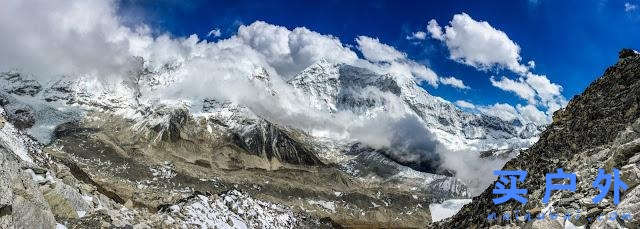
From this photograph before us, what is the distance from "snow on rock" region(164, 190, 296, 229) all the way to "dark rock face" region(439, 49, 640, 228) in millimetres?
21797

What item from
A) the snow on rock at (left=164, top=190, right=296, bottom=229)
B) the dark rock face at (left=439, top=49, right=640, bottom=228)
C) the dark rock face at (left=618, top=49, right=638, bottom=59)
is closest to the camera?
the dark rock face at (left=439, top=49, right=640, bottom=228)

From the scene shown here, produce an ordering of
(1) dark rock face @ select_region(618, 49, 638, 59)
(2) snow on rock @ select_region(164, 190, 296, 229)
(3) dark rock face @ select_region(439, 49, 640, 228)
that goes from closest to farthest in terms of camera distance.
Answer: (3) dark rock face @ select_region(439, 49, 640, 228), (1) dark rock face @ select_region(618, 49, 638, 59), (2) snow on rock @ select_region(164, 190, 296, 229)

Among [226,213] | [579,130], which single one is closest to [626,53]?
[579,130]

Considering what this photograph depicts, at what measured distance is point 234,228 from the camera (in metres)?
61.9

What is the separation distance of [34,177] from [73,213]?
9.75ft

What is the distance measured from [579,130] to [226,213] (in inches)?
1428

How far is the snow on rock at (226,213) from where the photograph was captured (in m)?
52.9

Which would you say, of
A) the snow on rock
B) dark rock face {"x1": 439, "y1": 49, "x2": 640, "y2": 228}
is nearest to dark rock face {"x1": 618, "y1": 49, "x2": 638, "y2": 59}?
dark rock face {"x1": 439, "y1": 49, "x2": 640, "y2": 228}

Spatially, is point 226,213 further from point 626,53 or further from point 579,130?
point 626,53

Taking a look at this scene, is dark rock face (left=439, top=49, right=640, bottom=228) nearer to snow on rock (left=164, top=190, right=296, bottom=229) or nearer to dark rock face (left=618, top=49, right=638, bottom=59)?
dark rock face (left=618, top=49, right=638, bottom=59)

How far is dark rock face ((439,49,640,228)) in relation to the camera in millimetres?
36875

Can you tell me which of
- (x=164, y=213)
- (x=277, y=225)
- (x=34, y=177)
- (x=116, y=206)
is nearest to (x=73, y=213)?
(x=34, y=177)

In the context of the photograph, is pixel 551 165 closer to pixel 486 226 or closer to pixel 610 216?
pixel 486 226

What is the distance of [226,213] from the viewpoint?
64375 mm
